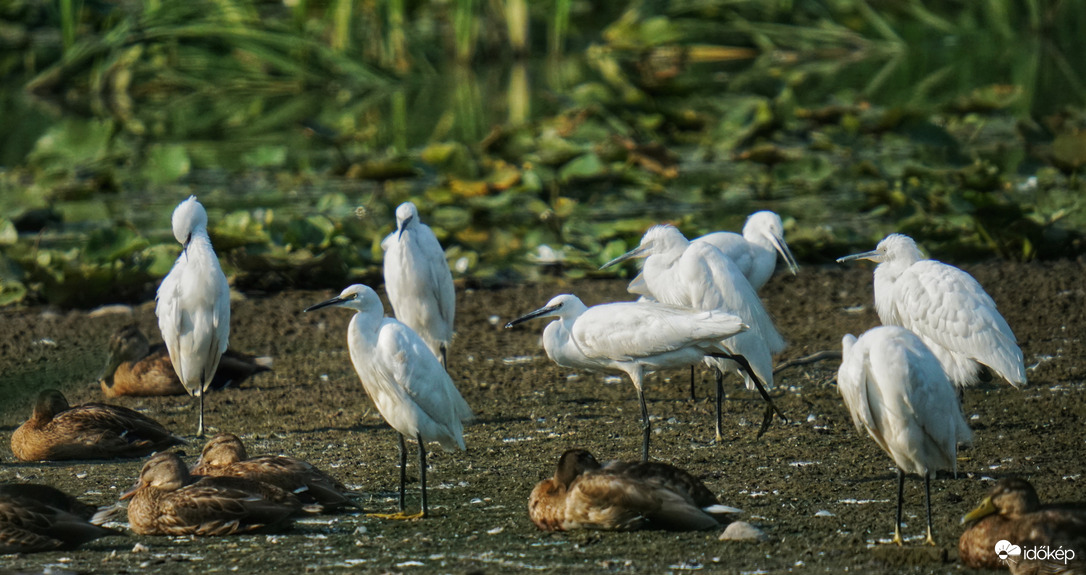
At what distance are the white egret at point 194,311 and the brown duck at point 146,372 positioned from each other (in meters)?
0.41

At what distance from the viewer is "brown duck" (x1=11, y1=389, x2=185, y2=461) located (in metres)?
6.13

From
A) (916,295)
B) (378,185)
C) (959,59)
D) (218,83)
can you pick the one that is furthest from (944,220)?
(218,83)

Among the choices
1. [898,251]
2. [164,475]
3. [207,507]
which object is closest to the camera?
[207,507]

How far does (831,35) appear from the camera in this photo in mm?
22953

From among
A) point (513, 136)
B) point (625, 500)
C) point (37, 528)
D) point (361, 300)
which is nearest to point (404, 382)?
point (361, 300)

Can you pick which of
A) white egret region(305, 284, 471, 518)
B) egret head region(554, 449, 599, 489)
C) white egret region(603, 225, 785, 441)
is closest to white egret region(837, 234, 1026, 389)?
white egret region(603, 225, 785, 441)

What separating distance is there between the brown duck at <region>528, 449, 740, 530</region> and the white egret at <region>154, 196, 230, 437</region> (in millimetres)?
2932

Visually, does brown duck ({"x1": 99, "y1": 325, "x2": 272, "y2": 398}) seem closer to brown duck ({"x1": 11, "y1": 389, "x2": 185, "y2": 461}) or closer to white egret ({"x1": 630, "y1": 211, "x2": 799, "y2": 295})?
brown duck ({"x1": 11, "y1": 389, "x2": 185, "y2": 461})

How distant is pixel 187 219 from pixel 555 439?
2537 mm

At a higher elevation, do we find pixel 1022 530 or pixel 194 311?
pixel 194 311

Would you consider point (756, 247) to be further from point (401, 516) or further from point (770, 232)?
point (401, 516)

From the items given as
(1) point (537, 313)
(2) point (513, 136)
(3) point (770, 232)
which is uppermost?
(2) point (513, 136)

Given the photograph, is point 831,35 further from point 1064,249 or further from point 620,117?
point 1064,249

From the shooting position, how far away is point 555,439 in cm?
643
